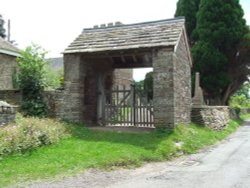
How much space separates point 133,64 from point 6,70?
9.39 meters

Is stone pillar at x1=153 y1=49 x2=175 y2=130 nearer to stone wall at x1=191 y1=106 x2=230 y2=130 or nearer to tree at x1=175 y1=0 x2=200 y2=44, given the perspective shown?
stone wall at x1=191 y1=106 x2=230 y2=130

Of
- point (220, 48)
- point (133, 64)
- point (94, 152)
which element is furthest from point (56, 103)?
point (220, 48)

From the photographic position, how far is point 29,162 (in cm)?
824

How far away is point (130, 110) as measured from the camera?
48.2 ft

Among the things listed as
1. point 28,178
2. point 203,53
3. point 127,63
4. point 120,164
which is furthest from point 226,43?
point 28,178

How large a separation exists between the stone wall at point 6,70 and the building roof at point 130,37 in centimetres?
744

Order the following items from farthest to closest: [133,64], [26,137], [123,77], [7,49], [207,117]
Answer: [123,77], [7,49], [207,117], [133,64], [26,137]

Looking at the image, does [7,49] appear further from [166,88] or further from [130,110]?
[166,88]

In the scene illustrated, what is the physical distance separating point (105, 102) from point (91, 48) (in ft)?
9.42

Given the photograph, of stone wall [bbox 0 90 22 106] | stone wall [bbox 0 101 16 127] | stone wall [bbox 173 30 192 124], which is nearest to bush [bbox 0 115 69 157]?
stone wall [bbox 0 101 16 127]

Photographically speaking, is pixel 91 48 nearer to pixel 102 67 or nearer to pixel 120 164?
pixel 102 67

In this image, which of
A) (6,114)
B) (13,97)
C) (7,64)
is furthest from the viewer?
(7,64)

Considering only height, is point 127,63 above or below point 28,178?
above

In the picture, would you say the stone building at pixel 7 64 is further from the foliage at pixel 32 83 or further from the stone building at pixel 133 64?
the stone building at pixel 133 64
